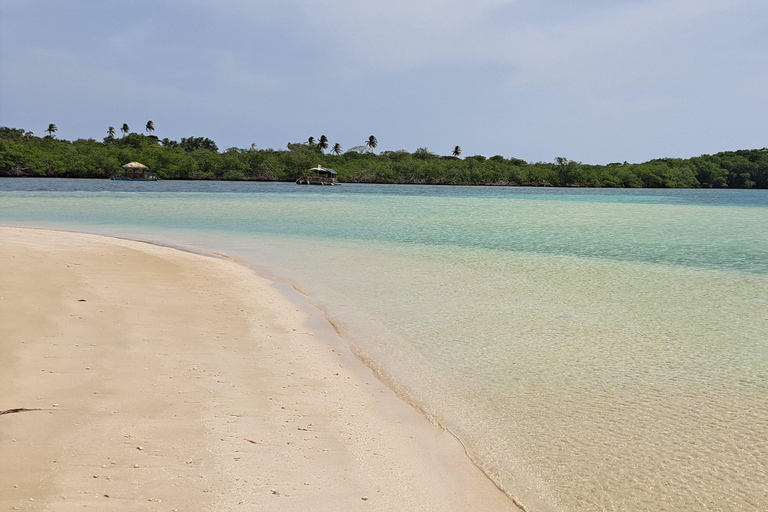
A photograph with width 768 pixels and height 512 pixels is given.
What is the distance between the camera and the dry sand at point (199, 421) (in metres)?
2.75

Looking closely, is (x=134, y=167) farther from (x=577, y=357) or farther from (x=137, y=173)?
(x=577, y=357)

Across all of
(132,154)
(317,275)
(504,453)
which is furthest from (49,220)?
(132,154)

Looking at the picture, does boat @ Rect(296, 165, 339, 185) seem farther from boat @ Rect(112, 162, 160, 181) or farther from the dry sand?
the dry sand

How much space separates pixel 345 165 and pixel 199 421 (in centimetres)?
12038

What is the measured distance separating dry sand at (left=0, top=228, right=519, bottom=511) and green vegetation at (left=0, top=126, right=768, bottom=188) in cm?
10191

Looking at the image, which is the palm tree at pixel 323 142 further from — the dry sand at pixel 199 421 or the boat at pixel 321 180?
the dry sand at pixel 199 421

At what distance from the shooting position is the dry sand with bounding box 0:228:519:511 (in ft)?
9.01

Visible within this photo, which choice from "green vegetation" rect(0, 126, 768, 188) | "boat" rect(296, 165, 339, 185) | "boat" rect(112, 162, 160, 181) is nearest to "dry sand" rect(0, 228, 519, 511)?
"boat" rect(296, 165, 339, 185)

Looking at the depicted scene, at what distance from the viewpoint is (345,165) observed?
122 meters

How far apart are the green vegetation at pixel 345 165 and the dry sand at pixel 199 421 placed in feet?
334

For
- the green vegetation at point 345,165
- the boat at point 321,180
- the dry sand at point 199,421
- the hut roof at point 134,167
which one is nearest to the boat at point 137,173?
the hut roof at point 134,167

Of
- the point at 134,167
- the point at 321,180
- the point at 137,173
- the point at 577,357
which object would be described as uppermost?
the point at 134,167

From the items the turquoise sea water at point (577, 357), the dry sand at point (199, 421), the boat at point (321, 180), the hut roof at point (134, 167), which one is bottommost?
the turquoise sea water at point (577, 357)

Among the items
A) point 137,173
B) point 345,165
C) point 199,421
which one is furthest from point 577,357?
point 345,165
